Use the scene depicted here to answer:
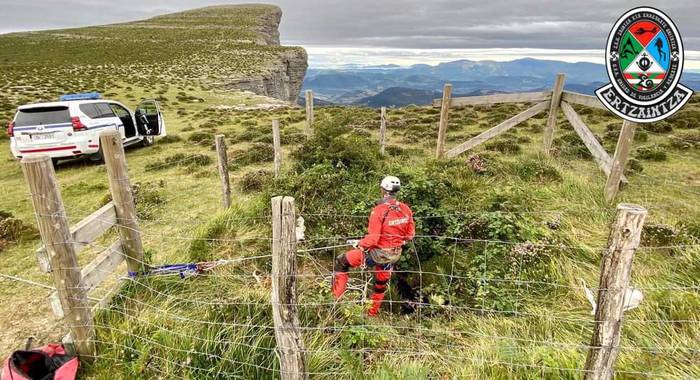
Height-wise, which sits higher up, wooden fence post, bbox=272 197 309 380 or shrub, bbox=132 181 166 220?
wooden fence post, bbox=272 197 309 380

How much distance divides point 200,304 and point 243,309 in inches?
20.8

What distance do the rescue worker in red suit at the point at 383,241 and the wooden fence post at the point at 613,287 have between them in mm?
2294

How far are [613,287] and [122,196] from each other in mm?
4275

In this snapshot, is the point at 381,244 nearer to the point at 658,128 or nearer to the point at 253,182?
the point at 253,182

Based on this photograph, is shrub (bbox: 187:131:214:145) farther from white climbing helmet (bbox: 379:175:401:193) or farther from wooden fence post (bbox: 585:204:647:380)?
wooden fence post (bbox: 585:204:647:380)

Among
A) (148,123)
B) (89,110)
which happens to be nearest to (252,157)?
(89,110)

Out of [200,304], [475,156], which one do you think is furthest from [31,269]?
[475,156]

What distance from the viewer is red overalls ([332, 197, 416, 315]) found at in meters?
4.61

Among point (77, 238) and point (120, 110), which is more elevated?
point (77, 238)

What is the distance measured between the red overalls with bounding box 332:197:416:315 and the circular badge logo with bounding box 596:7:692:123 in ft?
8.65

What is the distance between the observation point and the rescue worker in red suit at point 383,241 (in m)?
4.61

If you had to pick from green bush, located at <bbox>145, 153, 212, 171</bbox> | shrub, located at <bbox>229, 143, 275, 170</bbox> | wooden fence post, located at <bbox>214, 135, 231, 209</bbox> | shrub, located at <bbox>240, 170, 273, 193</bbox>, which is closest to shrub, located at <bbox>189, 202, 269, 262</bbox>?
wooden fence post, located at <bbox>214, 135, 231, 209</bbox>

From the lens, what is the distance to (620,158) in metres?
5.77

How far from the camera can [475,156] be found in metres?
9.54
